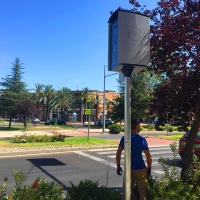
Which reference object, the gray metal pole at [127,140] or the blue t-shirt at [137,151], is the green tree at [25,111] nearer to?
the blue t-shirt at [137,151]

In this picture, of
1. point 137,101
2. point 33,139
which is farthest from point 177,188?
point 137,101

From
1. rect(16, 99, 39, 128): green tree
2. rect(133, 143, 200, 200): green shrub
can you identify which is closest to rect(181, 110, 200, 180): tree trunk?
rect(133, 143, 200, 200): green shrub

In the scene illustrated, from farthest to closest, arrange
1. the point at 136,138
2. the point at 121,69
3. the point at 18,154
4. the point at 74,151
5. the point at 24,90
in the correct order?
the point at 24,90, the point at 74,151, the point at 18,154, the point at 136,138, the point at 121,69

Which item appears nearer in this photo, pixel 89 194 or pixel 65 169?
pixel 89 194

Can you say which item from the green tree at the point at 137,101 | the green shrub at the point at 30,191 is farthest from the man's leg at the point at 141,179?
the green tree at the point at 137,101

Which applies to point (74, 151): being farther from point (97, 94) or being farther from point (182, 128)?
point (97, 94)

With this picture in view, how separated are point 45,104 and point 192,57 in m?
70.1

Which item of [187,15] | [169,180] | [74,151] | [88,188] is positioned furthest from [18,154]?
[187,15]

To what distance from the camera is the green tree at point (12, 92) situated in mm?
30844

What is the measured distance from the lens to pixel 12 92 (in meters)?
31.8

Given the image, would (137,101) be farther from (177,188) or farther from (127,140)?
(127,140)

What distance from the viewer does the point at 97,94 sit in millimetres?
70438

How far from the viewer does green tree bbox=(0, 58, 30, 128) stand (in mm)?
30844

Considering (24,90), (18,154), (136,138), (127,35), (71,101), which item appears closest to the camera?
(127,35)
